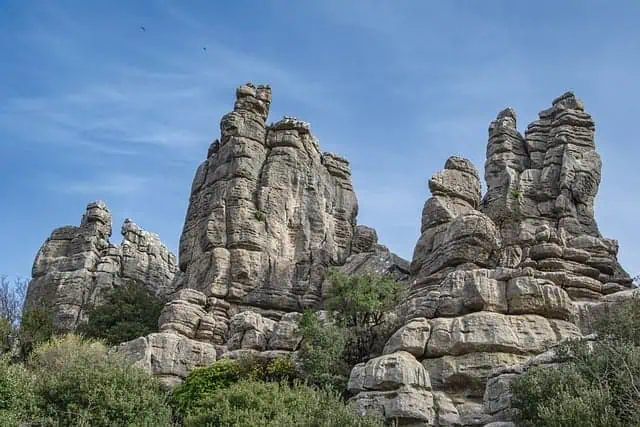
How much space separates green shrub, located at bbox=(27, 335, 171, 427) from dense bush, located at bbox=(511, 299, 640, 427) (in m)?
14.6

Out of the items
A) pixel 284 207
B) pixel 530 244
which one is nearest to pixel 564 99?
pixel 530 244

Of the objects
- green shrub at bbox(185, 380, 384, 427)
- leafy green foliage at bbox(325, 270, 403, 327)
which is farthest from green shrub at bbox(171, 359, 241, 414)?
leafy green foliage at bbox(325, 270, 403, 327)

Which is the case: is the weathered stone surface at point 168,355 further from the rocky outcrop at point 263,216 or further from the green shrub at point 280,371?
the rocky outcrop at point 263,216

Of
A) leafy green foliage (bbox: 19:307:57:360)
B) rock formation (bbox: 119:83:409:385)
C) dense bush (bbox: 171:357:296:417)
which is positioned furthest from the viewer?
leafy green foliage (bbox: 19:307:57:360)

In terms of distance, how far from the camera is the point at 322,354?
3750 centimetres

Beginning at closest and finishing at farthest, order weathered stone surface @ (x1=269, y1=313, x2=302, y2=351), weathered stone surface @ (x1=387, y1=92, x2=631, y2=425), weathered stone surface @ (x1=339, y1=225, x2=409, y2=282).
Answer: weathered stone surface @ (x1=387, y1=92, x2=631, y2=425) → weathered stone surface @ (x1=269, y1=313, x2=302, y2=351) → weathered stone surface @ (x1=339, y1=225, x2=409, y2=282)

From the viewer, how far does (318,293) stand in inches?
2210

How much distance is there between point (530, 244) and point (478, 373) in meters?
16.4

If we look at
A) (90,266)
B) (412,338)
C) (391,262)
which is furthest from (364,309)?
(90,266)

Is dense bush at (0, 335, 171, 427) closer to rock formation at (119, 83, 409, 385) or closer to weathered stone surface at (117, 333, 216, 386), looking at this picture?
weathered stone surface at (117, 333, 216, 386)

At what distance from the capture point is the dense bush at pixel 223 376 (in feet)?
124

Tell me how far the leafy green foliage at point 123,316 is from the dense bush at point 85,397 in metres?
20.9

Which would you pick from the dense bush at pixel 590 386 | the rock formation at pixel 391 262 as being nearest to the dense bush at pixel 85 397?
the rock formation at pixel 391 262

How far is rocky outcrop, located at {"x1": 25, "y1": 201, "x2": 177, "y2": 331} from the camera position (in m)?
67.4
